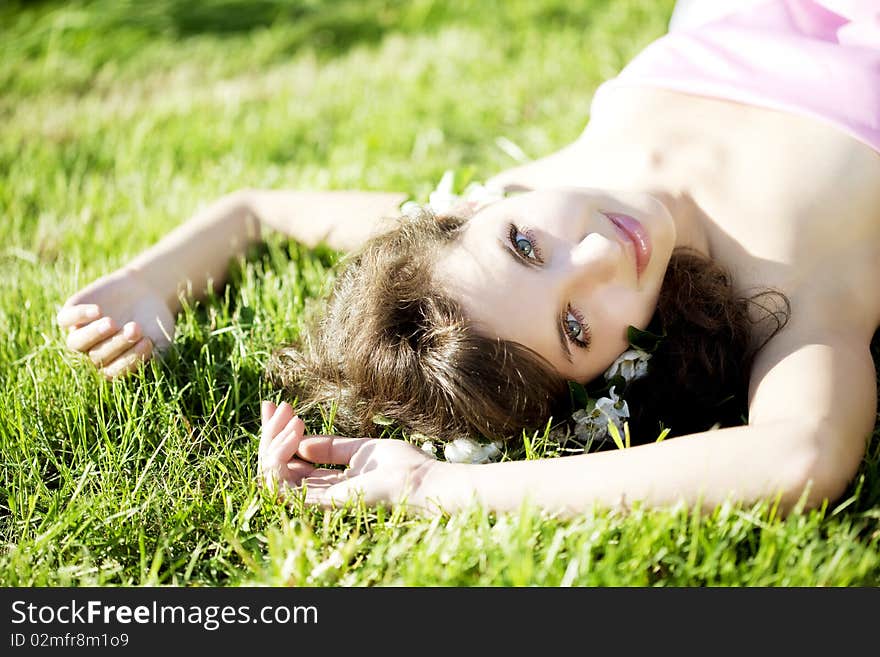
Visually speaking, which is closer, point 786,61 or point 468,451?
point 468,451

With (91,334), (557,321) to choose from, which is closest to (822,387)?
(557,321)

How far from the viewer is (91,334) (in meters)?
2.39

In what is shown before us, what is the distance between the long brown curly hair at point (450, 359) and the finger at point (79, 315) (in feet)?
1.61

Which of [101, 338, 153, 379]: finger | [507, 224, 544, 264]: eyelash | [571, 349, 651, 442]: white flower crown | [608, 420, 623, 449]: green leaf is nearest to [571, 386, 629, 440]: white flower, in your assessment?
[571, 349, 651, 442]: white flower crown

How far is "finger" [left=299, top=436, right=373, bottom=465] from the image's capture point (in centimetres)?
212

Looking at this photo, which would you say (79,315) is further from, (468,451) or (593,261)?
(593,261)

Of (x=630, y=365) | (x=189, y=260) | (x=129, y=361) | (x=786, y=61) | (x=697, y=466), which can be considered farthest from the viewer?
(x=189, y=260)

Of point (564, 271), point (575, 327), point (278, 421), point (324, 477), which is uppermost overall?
point (564, 271)

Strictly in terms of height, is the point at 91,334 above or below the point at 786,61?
below

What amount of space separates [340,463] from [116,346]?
701mm

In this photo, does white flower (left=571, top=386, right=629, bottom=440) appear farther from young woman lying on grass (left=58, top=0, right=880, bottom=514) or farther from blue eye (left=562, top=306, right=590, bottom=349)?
blue eye (left=562, top=306, right=590, bottom=349)
